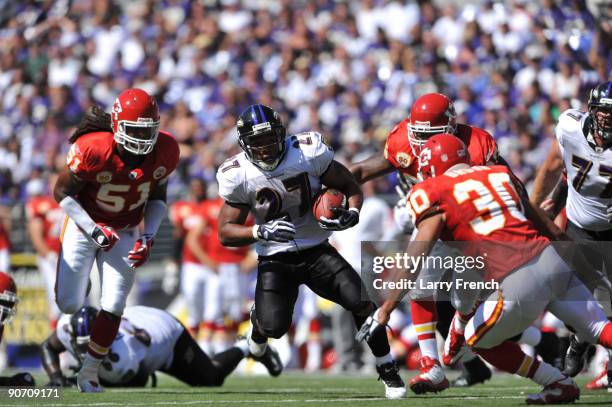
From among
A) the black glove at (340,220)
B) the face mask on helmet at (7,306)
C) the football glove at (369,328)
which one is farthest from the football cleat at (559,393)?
the face mask on helmet at (7,306)

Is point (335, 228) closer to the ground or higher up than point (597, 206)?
higher up

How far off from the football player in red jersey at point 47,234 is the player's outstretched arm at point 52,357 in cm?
375

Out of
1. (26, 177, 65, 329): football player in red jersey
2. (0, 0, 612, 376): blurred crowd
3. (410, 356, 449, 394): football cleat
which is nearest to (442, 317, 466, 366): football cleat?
(410, 356, 449, 394): football cleat

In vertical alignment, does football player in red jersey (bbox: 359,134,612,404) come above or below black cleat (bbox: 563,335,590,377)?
above

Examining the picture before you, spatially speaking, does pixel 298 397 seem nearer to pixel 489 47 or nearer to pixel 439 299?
pixel 439 299

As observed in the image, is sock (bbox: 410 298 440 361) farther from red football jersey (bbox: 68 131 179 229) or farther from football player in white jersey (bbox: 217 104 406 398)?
red football jersey (bbox: 68 131 179 229)

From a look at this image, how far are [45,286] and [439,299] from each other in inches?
242

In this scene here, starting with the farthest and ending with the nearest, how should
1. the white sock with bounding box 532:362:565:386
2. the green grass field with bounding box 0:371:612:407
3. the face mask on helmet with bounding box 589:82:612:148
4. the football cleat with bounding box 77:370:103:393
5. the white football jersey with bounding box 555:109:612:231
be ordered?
the football cleat with bounding box 77:370:103:393 < the white football jersey with bounding box 555:109:612:231 < the face mask on helmet with bounding box 589:82:612:148 < the green grass field with bounding box 0:371:612:407 < the white sock with bounding box 532:362:565:386

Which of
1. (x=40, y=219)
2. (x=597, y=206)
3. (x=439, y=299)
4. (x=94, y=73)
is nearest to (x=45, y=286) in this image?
(x=40, y=219)

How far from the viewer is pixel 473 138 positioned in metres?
6.84

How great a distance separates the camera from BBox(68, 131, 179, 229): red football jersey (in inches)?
273

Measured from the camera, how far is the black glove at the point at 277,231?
625 centimetres

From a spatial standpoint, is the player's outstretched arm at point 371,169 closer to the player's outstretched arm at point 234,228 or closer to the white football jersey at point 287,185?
the white football jersey at point 287,185

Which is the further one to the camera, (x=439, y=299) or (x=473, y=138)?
(x=439, y=299)
